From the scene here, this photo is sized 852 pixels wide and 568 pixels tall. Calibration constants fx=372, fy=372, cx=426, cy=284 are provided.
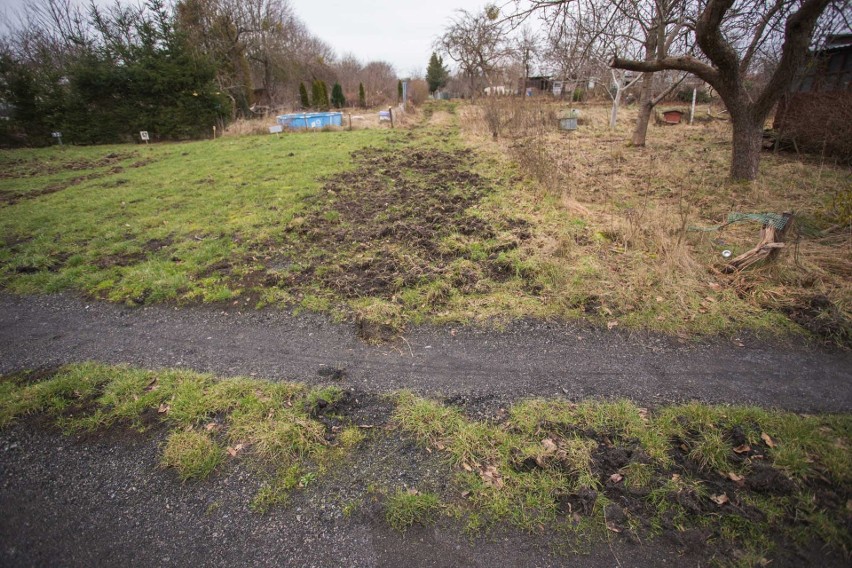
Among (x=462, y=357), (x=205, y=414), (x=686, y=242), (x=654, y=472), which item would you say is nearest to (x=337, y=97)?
(x=686, y=242)

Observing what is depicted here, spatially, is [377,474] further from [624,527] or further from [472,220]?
[472,220]

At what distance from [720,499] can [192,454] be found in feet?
10.7

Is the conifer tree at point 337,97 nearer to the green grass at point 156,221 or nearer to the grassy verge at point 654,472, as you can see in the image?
the green grass at point 156,221

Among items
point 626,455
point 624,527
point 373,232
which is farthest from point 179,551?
point 373,232

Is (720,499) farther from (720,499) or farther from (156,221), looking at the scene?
(156,221)

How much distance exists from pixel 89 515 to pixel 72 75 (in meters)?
24.8

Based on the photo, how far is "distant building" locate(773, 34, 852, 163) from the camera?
8414mm

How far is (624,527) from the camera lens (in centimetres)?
203

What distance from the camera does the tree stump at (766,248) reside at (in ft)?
13.9

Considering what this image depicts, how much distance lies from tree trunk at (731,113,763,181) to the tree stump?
431 centimetres

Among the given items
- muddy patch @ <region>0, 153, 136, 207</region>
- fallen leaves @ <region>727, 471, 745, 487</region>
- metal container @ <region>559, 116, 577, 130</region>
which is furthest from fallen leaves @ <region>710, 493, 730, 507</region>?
metal container @ <region>559, 116, 577, 130</region>

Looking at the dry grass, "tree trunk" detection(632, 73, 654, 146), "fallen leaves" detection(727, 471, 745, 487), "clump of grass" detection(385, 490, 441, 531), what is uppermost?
"tree trunk" detection(632, 73, 654, 146)

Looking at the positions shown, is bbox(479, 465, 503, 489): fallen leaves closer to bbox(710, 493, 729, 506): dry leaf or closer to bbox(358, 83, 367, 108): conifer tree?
bbox(710, 493, 729, 506): dry leaf

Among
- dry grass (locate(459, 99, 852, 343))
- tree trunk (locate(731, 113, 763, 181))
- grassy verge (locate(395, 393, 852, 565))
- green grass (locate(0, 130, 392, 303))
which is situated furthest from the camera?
Answer: tree trunk (locate(731, 113, 763, 181))
